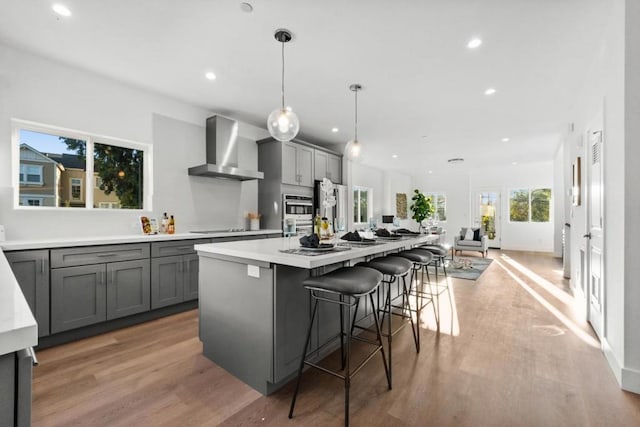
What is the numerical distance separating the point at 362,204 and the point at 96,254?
6973 millimetres

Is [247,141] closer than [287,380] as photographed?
No

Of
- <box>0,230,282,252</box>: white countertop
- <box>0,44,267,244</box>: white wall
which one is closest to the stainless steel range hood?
<box>0,44,267,244</box>: white wall

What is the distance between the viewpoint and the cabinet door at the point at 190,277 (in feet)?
11.2

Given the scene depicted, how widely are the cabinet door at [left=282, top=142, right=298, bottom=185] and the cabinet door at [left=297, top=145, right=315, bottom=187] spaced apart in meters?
0.10

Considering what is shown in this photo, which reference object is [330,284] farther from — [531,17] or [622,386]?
[531,17]

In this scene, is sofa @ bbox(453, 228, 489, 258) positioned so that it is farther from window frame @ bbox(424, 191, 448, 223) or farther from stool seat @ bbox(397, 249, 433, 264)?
stool seat @ bbox(397, 249, 433, 264)

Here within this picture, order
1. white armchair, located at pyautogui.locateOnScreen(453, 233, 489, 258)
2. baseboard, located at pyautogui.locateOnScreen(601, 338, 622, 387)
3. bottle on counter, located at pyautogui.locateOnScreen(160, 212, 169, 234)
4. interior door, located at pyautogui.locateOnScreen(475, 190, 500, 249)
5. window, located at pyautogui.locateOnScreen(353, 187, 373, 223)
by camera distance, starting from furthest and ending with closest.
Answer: interior door, located at pyautogui.locateOnScreen(475, 190, 500, 249) → window, located at pyautogui.locateOnScreen(353, 187, 373, 223) → white armchair, located at pyautogui.locateOnScreen(453, 233, 489, 258) → bottle on counter, located at pyautogui.locateOnScreen(160, 212, 169, 234) → baseboard, located at pyautogui.locateOnScreen(601, 338, 622, 387)

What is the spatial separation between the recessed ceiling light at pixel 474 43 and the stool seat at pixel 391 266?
199cm

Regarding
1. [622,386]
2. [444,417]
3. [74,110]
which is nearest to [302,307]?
[444,417]

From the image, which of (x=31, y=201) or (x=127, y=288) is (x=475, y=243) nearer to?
(x=127, y=288)

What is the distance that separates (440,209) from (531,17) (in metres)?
8.89

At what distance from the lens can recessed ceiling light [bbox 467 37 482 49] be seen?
8.25 feet

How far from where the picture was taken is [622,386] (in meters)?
1.92

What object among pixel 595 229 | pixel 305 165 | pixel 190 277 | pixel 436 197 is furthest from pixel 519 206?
pixel 190 277
